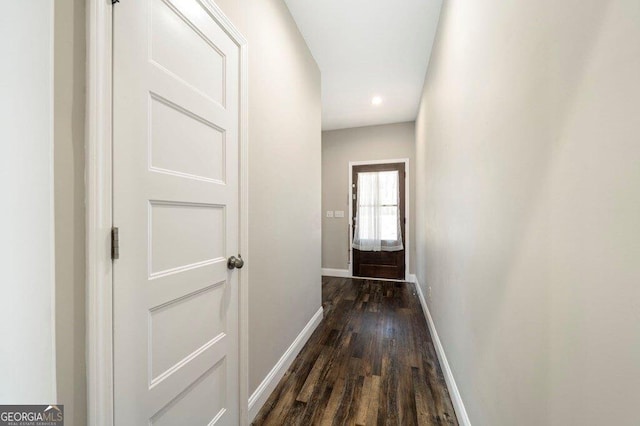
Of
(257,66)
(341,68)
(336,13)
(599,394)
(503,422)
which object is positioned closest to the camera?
(599,394)

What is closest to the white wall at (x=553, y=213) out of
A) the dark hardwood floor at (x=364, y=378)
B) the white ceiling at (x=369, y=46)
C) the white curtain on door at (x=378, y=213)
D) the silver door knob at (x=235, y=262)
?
the dark hardwood floor at (x=364, y=378)

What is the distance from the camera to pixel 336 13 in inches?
78.3

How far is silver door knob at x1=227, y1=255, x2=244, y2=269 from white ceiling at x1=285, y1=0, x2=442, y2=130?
1.95 meters

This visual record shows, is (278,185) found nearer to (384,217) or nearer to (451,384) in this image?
(451,384)

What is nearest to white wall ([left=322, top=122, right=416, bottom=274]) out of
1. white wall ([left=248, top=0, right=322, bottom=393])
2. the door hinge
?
white wall ([left=248, top=0, right=322, bottom=393])

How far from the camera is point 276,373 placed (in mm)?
1699

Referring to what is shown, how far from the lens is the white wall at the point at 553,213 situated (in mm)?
436

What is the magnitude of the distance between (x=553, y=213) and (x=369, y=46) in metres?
2.37

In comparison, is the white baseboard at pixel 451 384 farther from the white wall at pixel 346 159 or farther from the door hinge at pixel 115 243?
the white wall at pixel 346 159

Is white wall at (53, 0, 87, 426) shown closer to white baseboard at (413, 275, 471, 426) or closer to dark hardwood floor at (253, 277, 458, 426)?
dark hardwood floor at (253, 277, 458, 426)

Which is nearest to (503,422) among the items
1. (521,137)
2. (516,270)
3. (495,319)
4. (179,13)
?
(495,319)

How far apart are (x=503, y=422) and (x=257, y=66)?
2026mm

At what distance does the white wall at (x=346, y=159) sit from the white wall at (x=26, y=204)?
4.10 meters

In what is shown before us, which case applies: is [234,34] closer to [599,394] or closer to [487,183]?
[487,183]
